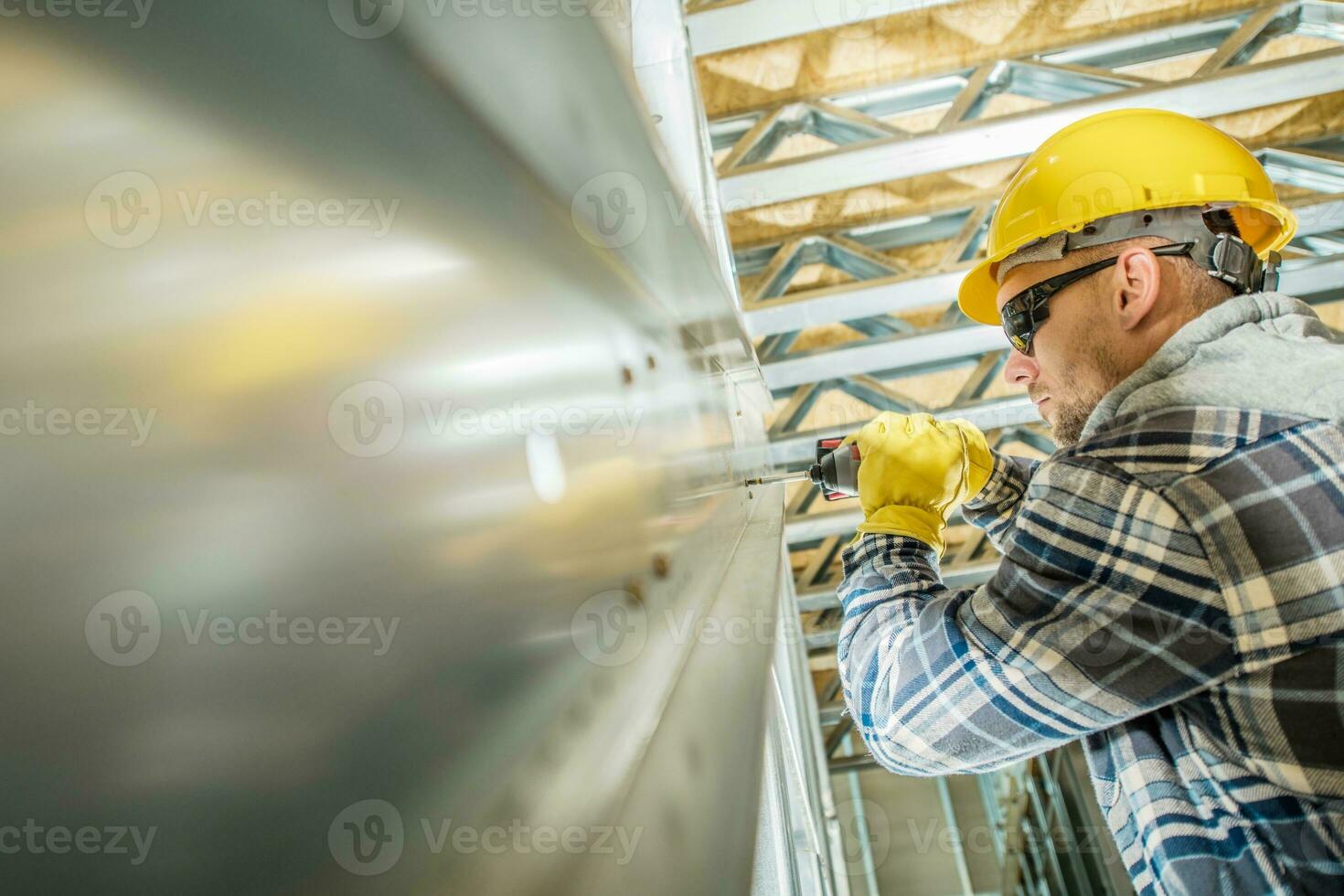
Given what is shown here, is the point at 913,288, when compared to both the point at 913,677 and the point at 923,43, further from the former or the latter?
the point at 913,677

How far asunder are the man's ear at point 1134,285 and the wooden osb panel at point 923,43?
89.6 inches

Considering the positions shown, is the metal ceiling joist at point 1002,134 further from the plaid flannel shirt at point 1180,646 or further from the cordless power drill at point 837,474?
the plaid flannel shirt at point 1180,646

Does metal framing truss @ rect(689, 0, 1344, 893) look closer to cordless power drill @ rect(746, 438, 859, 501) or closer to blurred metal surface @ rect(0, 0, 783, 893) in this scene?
cordless power drill @ rect(746, 438, 859, 501)

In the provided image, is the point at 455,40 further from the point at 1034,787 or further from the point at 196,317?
the point at 1034,787

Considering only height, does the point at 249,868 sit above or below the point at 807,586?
below

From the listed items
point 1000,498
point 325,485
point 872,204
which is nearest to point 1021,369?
point 1000,498

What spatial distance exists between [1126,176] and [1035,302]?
0.29 metres

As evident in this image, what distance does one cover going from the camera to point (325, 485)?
1.35ft

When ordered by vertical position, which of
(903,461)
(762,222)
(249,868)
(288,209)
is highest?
(762,222)

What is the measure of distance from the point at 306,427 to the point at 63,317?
13 cm

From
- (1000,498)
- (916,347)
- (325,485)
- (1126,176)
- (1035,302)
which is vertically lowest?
(325,485)

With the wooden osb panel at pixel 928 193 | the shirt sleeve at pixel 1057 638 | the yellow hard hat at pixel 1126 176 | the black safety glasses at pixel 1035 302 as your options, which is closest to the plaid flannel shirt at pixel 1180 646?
the shirt sleeve at pixel 1057 638

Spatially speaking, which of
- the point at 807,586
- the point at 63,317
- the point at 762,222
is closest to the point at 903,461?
the point at 63,317

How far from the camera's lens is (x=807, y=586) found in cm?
541
